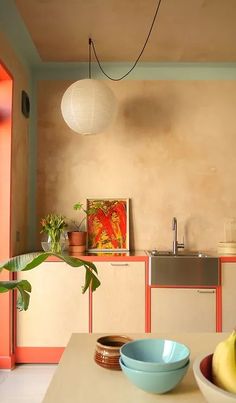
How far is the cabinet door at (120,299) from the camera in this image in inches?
115

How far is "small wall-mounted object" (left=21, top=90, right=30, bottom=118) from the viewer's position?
3.22 metres

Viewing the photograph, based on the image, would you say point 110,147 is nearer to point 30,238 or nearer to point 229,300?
point 30,238

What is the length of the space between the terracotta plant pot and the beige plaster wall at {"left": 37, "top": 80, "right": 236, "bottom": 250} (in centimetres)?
30

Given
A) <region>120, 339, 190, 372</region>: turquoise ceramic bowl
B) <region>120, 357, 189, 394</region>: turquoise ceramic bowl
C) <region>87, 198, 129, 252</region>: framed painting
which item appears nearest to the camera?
<region>120, 357, 189, 394</region>: turquoise ceramic bowl

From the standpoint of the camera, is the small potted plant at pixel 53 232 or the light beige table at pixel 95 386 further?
the small potted plant at pixel 53 232

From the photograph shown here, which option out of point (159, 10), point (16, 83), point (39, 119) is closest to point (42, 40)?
point (16, 83)

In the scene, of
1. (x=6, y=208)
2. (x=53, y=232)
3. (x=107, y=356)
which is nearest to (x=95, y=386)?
(x=107, y=356)

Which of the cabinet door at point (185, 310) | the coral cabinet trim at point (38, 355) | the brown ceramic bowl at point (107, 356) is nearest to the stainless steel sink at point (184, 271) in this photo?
the cabinet door at point (185, 310)

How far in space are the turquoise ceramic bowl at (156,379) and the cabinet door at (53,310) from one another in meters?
2.09

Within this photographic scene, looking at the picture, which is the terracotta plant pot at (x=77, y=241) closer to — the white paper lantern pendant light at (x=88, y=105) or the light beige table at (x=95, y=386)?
the white paper lantern pendant light at (x=88, y=105)

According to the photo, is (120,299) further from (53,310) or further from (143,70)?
(143,70)

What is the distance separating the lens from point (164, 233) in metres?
3.46

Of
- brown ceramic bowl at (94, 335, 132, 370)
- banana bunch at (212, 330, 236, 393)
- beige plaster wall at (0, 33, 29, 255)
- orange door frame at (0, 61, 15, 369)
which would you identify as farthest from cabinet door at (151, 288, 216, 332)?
banana bunch at (212, 330, 236, 393)

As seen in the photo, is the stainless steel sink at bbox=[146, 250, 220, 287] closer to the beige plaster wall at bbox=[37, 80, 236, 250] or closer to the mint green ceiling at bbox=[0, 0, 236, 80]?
the beige plaster wall at bbox=[37, 80, 236, 250]
